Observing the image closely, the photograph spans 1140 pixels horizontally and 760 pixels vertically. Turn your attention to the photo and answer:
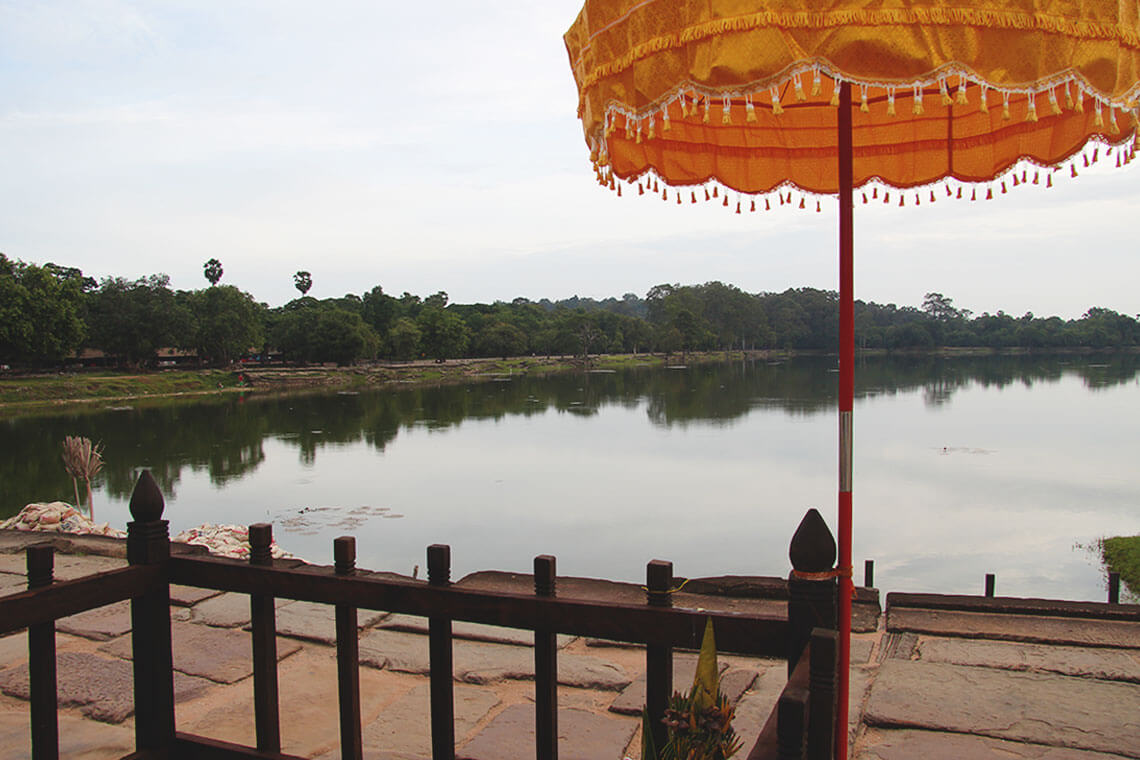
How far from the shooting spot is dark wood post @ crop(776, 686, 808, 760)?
1.18m

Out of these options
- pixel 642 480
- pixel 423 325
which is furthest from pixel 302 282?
pixel 642 480

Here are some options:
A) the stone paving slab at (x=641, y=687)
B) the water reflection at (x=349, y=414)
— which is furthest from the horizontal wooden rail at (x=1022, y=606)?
the water reflection at (x=349, y=414)

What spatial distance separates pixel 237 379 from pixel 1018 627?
49804 millimetres

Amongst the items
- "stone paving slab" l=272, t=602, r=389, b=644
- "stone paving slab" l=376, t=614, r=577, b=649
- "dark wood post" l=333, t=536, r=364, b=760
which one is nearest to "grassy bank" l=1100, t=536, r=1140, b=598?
"stone paving slab" l=376, t=614, r=577, b=649

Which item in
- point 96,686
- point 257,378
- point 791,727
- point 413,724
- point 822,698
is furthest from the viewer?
point 257,378

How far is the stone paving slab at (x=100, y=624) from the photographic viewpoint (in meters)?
4.05

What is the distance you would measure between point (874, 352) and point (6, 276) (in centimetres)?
8876

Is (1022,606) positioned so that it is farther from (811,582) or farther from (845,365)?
(811,582)

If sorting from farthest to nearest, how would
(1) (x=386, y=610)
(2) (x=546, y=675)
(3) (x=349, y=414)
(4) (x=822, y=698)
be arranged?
(3) (x=349, y=414), (1) (x=386, y=610), (2) (x=546, y=675), (4) (x=822, y=698)

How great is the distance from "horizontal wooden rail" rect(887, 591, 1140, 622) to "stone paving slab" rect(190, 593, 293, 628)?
12.4 ft

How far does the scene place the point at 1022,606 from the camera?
4492 millimetres

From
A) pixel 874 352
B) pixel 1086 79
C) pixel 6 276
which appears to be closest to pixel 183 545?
pixel 1086 79

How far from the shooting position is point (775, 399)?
36.4m

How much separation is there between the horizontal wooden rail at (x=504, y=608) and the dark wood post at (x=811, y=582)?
0.06 m
